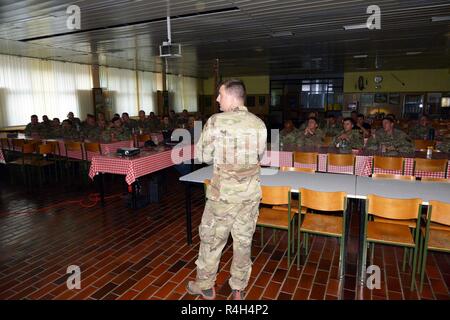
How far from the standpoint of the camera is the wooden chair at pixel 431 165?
14.5 feet

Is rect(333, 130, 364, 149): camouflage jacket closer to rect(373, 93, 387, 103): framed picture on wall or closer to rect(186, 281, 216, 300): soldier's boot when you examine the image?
→ rect(186, 281, 216, 300): soldier's boot

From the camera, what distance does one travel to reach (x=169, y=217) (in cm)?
454

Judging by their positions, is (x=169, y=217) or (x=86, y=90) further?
(x=86, y=90)

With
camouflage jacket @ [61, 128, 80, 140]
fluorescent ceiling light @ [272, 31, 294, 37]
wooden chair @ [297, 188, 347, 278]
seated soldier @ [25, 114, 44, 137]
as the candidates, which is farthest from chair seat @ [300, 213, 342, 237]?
seated soldier @ [25, 114, 44, 137]

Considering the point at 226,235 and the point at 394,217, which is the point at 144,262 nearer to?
the point at 226,235

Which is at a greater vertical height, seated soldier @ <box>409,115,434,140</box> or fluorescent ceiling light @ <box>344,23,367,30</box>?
fluorescent ceiling light @ <box>344,23,367,30</box>

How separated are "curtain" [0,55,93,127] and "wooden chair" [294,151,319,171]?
8117mm

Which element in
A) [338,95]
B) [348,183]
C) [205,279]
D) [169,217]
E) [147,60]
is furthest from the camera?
[338,95]

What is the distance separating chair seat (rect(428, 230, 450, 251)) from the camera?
2602 mm

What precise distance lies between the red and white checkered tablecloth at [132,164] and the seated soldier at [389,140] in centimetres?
349

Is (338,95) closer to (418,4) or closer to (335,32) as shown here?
(335,32)

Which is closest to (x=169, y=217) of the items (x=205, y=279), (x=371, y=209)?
(x=205, y=279)

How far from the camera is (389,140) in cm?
571
